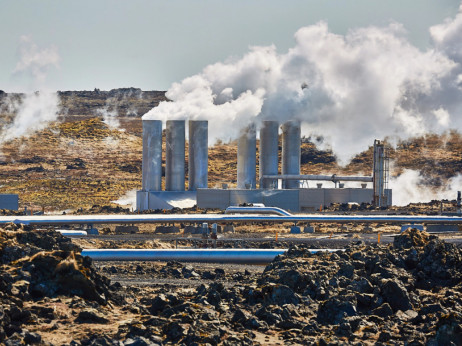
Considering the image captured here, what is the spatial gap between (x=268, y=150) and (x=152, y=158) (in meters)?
13.1

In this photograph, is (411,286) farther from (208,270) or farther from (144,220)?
(144,220)

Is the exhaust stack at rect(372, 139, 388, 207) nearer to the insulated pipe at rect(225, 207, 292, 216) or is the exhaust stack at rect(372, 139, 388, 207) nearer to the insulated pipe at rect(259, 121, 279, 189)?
the insulated pipe at rect(259, 121, 279, 189)

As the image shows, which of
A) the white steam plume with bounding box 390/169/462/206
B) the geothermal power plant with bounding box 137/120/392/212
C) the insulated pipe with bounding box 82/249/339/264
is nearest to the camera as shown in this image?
the insulated pipe with bounding box 82/249/339/264

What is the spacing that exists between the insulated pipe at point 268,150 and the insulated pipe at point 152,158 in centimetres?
1134

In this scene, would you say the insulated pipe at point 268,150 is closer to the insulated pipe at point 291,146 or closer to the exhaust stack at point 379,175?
the insulated pipe at point 291,146

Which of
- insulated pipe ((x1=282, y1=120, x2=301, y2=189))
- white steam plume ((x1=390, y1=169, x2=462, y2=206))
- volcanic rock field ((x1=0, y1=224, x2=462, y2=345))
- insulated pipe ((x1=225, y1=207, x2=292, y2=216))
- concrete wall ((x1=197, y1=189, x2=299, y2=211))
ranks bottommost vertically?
volcanic rock field ((x1=0, y1=224, x2=462, y2=345))

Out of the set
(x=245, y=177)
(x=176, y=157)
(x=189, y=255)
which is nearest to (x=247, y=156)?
(x=245, y=177)

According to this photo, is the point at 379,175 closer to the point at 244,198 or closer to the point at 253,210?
the point at 244,198

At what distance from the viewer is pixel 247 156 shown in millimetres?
95562

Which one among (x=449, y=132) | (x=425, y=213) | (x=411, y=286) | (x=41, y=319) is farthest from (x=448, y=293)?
(x=449, y=132)

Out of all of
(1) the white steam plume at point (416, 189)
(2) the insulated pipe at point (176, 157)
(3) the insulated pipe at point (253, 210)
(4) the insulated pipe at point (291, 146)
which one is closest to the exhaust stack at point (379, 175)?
(4) the insulated pipe at point (291, 146)

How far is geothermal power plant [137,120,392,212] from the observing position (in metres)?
83.4

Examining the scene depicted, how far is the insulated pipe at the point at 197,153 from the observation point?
3639 inches

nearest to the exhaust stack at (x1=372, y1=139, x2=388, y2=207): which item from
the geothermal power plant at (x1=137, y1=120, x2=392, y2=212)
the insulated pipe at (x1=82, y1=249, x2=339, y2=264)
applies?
the geothermal power plant at (x1=137, y1=120, x2=392, y2=212)
